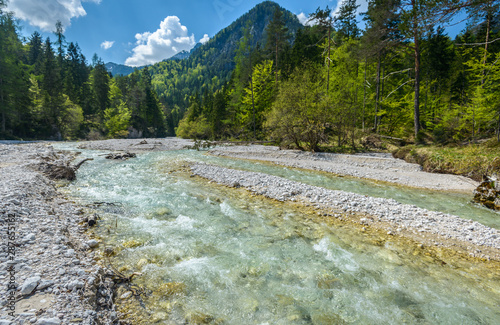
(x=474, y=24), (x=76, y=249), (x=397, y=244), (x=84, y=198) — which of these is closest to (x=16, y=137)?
(x=84, y=198)

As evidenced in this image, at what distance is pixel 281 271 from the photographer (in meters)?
4.88

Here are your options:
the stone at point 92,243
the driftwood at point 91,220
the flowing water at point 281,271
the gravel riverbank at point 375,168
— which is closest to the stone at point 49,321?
the flowing water at point 281,271

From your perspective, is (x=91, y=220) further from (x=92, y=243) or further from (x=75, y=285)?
(x=75, y=285)

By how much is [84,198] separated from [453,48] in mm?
51326

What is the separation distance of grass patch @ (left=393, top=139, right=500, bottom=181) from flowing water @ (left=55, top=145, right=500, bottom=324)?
16.6 ft

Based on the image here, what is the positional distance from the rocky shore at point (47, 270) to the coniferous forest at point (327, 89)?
13493 millimetres

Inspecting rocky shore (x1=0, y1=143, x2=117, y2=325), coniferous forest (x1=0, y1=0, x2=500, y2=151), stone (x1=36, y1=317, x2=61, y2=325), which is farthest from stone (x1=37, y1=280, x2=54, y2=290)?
coniferous forest (x1=0, y1=0, x2=500, y2=151)

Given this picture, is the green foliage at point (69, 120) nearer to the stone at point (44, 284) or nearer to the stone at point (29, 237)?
the stone at point (29, 237)

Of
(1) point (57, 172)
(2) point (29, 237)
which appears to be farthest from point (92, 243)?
(1) point (57, 172)

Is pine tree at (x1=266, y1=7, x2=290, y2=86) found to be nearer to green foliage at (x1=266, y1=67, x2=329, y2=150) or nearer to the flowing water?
green foliage at (x1=266, y1=67, x2=329, y2=150)

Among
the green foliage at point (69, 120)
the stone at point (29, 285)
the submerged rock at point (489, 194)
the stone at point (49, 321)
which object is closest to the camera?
the stone at point (49, 321)

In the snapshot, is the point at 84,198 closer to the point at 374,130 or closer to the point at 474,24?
the point at 474,24

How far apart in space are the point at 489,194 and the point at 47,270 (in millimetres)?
15313

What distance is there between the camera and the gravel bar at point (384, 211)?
6.25 metres
